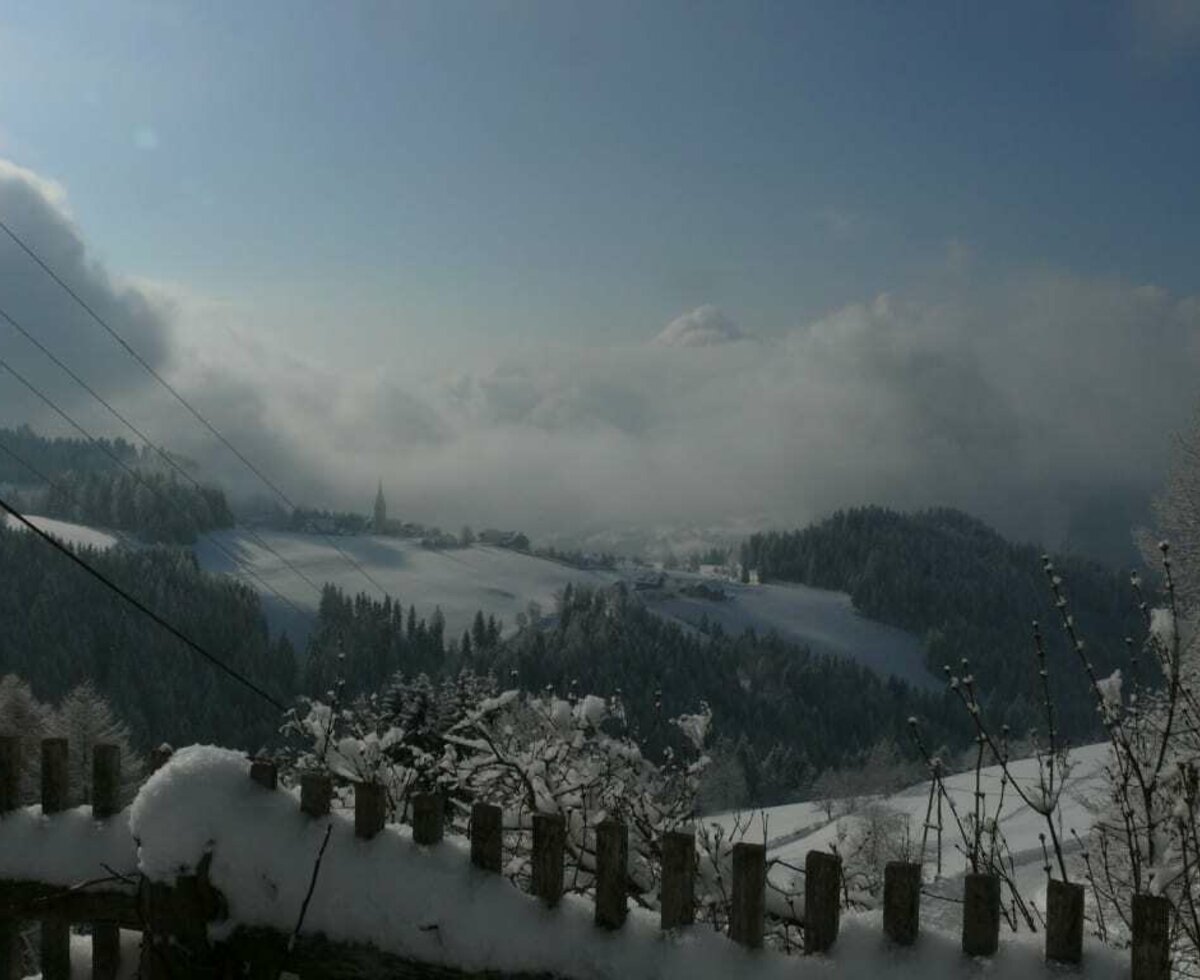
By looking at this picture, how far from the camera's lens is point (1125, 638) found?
3410 mm

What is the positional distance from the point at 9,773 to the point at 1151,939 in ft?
10.9

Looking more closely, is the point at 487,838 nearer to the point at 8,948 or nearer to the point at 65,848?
the point at 65,848

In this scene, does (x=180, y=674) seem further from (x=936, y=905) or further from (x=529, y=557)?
(x=529, y=557)

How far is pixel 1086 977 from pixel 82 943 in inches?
118

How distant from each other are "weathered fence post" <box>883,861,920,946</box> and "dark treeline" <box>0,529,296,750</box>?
69.6 meters

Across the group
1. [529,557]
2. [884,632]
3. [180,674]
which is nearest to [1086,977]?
[180,674]

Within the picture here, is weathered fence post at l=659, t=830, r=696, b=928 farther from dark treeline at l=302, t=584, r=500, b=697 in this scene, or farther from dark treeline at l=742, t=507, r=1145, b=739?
dark treeline at l=742, t=507, r=1145, b=739

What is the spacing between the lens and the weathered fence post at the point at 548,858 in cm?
235

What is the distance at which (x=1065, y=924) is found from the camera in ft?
6.24

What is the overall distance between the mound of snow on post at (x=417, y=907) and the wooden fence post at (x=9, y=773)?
0.72 meters

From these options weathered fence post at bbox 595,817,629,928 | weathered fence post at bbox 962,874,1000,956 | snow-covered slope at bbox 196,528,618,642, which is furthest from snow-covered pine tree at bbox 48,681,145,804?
snow-covered slope at bbox 196,528,618,642

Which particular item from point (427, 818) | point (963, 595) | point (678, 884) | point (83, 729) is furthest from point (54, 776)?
point (963, 595)

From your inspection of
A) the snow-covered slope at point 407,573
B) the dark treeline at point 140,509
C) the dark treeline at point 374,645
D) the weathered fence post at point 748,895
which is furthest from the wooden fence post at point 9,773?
the dark treeline at point 140,509

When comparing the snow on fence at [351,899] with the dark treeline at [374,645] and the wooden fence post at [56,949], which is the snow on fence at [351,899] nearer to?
the wooden fence post at [56,949]
